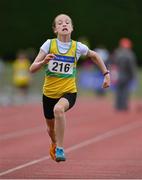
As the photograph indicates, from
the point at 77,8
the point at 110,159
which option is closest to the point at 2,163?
the point at 110,159

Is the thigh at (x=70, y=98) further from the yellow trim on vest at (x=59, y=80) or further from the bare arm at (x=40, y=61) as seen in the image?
the bare arm at (x=40, y=61)

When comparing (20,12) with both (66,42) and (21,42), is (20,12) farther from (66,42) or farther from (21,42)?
(66,42)

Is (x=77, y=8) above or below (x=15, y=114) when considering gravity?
above

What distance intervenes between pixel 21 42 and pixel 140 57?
6603mm

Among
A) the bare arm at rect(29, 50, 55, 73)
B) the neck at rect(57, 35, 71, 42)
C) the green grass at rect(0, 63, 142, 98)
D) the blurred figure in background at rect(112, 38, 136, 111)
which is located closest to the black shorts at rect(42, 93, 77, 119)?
the bare arm at rect(29, 50, 55, 73)

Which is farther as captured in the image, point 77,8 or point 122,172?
point 77,8

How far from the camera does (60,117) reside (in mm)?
11594

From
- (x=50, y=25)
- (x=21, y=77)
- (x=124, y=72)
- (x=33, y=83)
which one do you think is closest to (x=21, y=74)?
(x=21, y=77)

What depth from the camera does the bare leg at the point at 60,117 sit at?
11578 millimetres

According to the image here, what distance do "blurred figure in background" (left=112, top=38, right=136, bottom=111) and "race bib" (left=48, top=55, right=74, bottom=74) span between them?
16520mm

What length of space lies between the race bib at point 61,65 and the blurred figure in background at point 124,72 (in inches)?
650

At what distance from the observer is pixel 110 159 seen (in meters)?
14.1

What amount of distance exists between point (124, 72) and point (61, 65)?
56.6 ft

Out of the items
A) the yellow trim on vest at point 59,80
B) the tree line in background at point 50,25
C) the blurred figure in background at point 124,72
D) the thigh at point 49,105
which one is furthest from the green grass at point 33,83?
the yellow trim on vest at point 59,80
